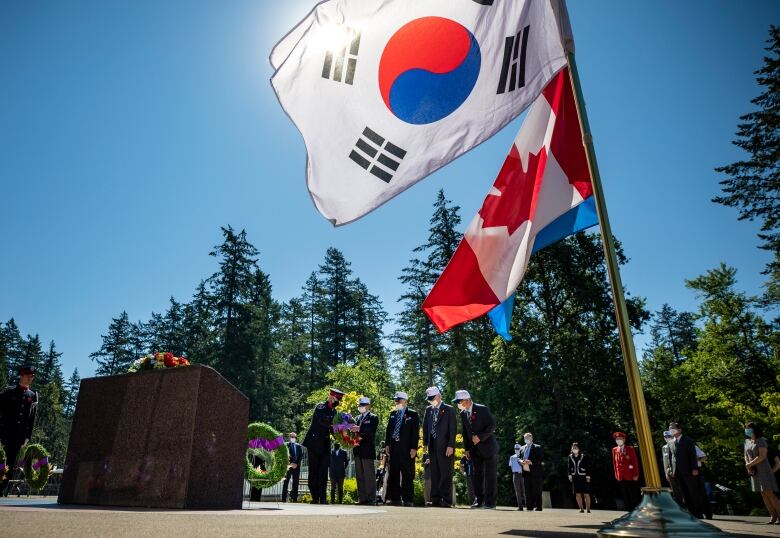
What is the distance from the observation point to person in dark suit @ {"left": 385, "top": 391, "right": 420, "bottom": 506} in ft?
31.4

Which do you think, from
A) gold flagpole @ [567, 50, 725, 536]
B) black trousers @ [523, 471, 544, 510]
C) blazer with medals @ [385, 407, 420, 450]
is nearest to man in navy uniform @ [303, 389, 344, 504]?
blazer with medals @ [385, 407, 420, 450]

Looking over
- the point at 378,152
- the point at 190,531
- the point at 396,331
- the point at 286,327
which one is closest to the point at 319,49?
the point at 378,152

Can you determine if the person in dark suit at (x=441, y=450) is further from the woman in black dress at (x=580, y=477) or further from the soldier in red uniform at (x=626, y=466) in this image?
the soldier in red uniform at (x=626, y=466)

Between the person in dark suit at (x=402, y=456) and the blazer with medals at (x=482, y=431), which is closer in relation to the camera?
the blazer with medals at (x=482, y=431)

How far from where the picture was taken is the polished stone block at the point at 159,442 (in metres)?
6.05

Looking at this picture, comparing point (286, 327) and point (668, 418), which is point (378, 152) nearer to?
point (668, 418)

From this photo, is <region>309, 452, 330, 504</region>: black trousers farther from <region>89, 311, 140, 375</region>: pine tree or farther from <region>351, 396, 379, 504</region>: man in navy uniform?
<region>89, 311, 140, 375</region>: pine tree

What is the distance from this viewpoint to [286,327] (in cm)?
5722

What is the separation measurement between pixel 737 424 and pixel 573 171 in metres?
30.2

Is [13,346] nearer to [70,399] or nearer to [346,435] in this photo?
[70,399]

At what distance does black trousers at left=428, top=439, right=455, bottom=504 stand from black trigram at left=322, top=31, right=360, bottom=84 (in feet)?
22.4

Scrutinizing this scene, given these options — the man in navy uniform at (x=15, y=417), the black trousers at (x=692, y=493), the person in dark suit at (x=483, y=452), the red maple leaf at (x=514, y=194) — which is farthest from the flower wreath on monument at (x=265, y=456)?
the black trousers at (x=692, y=493)

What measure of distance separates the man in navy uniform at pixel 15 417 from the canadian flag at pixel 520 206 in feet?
23.7

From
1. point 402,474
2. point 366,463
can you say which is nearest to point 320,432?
point 366,463
